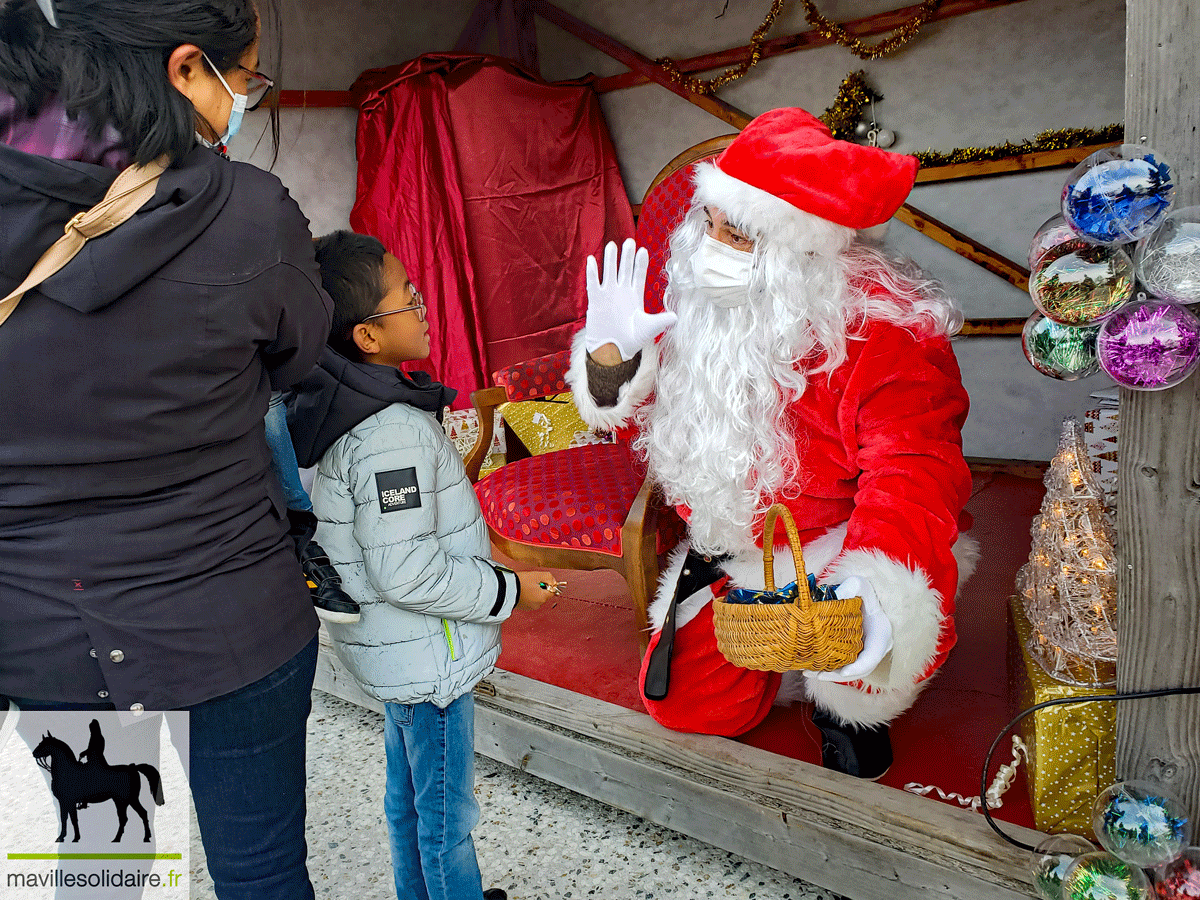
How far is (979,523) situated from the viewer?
2.87 m

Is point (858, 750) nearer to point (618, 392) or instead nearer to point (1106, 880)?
point (1106, 880)

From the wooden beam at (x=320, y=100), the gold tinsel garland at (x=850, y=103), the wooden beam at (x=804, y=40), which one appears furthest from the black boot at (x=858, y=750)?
the wooden beam at (x=320, y=100)

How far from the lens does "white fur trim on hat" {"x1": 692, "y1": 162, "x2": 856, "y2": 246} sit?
153cm

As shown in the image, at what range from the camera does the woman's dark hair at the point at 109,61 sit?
0.81 m

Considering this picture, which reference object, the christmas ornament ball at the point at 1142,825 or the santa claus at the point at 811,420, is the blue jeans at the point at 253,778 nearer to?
the santa claus at the point at 811,420

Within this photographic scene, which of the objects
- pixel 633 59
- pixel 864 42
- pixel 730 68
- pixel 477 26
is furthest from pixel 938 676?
pixel 477 26

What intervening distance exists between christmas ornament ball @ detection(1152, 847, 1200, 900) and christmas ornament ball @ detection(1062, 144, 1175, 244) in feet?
2.60

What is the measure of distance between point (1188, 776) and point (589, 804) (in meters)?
1.20

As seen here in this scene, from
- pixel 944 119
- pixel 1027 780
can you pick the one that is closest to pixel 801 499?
pixel 1027 780

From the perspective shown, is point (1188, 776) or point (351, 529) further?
point (351, 529)

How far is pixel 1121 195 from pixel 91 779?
4.71ft

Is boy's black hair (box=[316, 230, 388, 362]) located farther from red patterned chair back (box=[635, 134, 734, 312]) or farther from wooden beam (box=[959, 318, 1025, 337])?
wooden beam (box=[959, 318, 1025, 337])

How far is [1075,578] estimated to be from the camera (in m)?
1.28

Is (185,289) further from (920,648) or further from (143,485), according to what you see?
(920,648)
